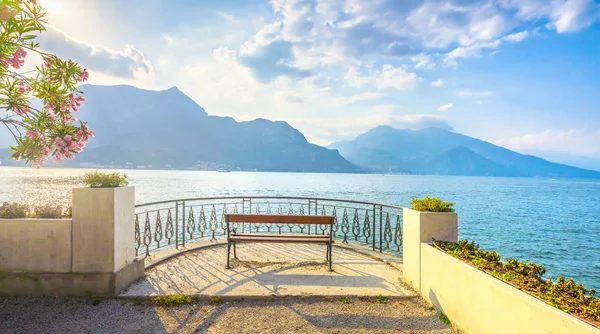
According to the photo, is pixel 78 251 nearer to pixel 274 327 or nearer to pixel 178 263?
pixel 178 263

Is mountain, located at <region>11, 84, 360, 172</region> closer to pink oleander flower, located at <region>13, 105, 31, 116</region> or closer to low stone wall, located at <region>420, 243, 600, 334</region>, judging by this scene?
pink oleander flower, located at <region>13, 105, 31, 116</region>

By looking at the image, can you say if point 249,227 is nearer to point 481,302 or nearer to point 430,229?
point 430,229

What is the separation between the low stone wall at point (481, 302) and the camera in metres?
2.42

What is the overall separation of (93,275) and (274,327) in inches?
110

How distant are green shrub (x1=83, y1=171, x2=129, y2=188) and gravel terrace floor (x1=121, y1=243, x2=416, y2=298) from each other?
1.62 m

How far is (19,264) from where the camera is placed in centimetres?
452

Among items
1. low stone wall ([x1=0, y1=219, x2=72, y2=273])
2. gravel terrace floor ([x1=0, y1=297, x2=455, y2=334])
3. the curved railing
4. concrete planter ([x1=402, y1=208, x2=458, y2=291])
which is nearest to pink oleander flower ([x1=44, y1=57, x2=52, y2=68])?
low stone wall ([x1=0, y1=219, x2=72, y2=273])

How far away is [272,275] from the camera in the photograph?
18.5 feet

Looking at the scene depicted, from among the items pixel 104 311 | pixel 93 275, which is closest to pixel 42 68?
pixel 93 275

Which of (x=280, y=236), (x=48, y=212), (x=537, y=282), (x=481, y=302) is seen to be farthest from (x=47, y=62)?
(x=537, y=282)

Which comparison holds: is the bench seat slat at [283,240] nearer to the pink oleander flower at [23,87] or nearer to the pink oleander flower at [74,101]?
the pink oleander flower at [74,101]

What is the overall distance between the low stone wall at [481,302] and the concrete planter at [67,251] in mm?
4534

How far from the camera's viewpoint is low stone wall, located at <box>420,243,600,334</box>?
2.42 m

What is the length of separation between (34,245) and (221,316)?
2.95m
